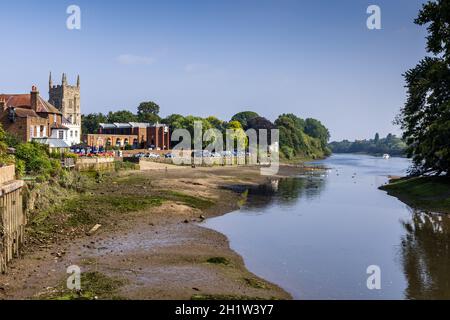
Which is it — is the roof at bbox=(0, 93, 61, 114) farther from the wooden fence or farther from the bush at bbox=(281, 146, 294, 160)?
the bush at bbox=(281, 146, 294, 160)

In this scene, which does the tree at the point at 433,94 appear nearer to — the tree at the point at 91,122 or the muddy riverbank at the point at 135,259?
the muddy riverbank at the point at 135,259

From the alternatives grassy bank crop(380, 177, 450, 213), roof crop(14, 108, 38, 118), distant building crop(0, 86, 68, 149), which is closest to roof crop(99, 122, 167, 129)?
distant building crop(0, 86, 68, 149)

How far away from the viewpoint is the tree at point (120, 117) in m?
165

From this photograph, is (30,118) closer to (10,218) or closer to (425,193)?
(10,218)

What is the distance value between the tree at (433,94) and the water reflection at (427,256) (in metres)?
11.1

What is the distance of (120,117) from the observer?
166m

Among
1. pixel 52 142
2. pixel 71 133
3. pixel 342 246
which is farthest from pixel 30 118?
pixel 342 246

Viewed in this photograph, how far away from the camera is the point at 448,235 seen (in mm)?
33000

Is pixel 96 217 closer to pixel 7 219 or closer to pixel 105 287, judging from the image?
pixel 7 219

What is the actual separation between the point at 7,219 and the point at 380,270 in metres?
19.4

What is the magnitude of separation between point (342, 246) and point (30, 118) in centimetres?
5664

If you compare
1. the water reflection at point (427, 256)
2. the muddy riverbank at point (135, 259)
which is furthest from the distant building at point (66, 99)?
the water reflection at point (427, 256)

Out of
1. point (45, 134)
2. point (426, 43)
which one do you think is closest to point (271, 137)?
point (45, 134)
